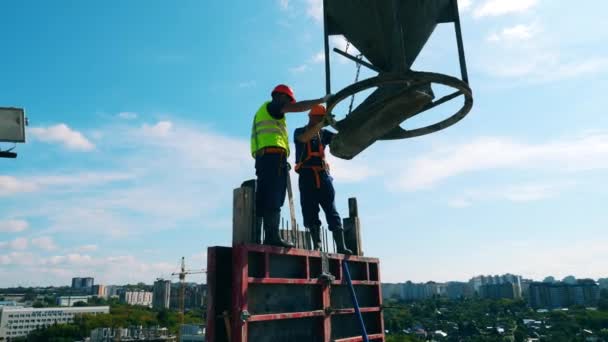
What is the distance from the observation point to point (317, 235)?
6.57 metres

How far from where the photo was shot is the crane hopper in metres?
4.13

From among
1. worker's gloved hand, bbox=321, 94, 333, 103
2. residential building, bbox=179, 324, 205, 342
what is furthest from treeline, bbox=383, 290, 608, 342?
worker's gloved hand, bbox=321, 94, 333, 103

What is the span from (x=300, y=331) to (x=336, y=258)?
1263 mm

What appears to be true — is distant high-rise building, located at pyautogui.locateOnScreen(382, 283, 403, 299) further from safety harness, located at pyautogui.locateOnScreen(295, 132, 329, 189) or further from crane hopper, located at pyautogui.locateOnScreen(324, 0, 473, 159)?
crane hopper, located at pyautogui.locateOnScreen(324, 0, 473, 159)

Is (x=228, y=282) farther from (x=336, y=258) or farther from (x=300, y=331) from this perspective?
(x=336, y=258)

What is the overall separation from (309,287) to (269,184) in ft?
4.68

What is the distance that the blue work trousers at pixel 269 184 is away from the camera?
18.1 feet

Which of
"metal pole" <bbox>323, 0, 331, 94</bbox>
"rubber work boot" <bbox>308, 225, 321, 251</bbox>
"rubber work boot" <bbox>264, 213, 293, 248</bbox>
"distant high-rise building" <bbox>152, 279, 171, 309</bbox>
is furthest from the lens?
"distant high-rise building" <bbox>152, 279, 171, 309</bbox>

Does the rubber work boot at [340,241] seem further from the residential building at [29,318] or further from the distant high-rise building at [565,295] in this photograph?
the distant high-rise building at [565,295]

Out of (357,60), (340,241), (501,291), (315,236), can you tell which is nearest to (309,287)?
(315,236)

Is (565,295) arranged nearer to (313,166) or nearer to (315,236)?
(315,236)

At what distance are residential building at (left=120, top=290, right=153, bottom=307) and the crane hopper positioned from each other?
645 ft

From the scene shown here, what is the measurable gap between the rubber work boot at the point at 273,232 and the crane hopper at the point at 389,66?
118cm

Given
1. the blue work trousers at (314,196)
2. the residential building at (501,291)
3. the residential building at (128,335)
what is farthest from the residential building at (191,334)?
the residential building at (501,291)
